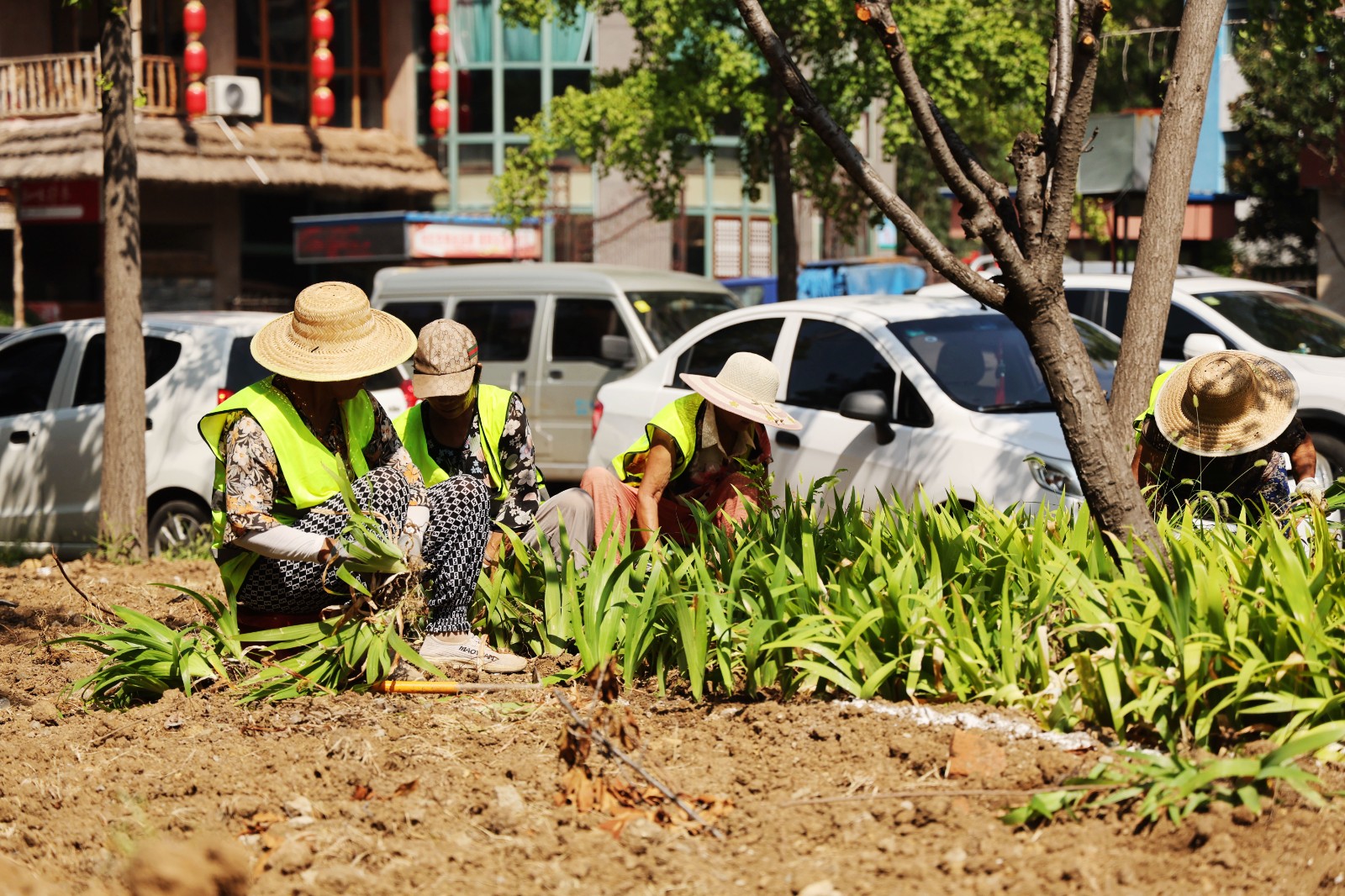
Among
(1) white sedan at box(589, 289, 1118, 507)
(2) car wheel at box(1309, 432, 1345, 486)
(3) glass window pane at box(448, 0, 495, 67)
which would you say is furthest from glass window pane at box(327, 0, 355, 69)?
(2) car wheel at box(1309, 432, 1345, 486)

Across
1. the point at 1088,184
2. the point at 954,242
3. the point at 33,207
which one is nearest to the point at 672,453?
the point at 1088,184

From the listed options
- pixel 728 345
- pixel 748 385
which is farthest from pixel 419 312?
pixel 748 385

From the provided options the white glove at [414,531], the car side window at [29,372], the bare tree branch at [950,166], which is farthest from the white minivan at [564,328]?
the bare tree branch at [950,166]

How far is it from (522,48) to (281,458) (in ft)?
85.5

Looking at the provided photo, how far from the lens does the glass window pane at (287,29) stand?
83.8 ft

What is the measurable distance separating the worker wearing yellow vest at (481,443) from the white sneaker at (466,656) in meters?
0.48

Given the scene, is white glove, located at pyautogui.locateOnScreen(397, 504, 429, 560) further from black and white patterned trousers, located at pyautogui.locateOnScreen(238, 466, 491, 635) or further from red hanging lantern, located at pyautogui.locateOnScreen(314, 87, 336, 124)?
red hanging lantern, located at pyautogui.locateOnScreen(314, 87, 336, 124)

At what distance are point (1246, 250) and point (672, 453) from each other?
3113cm

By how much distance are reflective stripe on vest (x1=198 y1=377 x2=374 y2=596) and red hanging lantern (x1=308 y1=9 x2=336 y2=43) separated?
70.1ft

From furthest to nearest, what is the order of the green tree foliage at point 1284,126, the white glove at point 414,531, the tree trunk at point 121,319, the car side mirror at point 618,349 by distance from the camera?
the green tree foliage at point 1284,126 < the car side mirror at point 618,349 < the tree trunk at point 121,319 < the white glove at point 414,531

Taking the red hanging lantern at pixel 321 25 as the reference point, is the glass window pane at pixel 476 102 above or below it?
below

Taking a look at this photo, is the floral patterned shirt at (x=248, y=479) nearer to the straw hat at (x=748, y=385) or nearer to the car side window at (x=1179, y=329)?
the straw hat at (x=748, y=385)

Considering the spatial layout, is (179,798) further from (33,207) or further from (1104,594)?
(33,207)

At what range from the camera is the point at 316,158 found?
24781 mm
